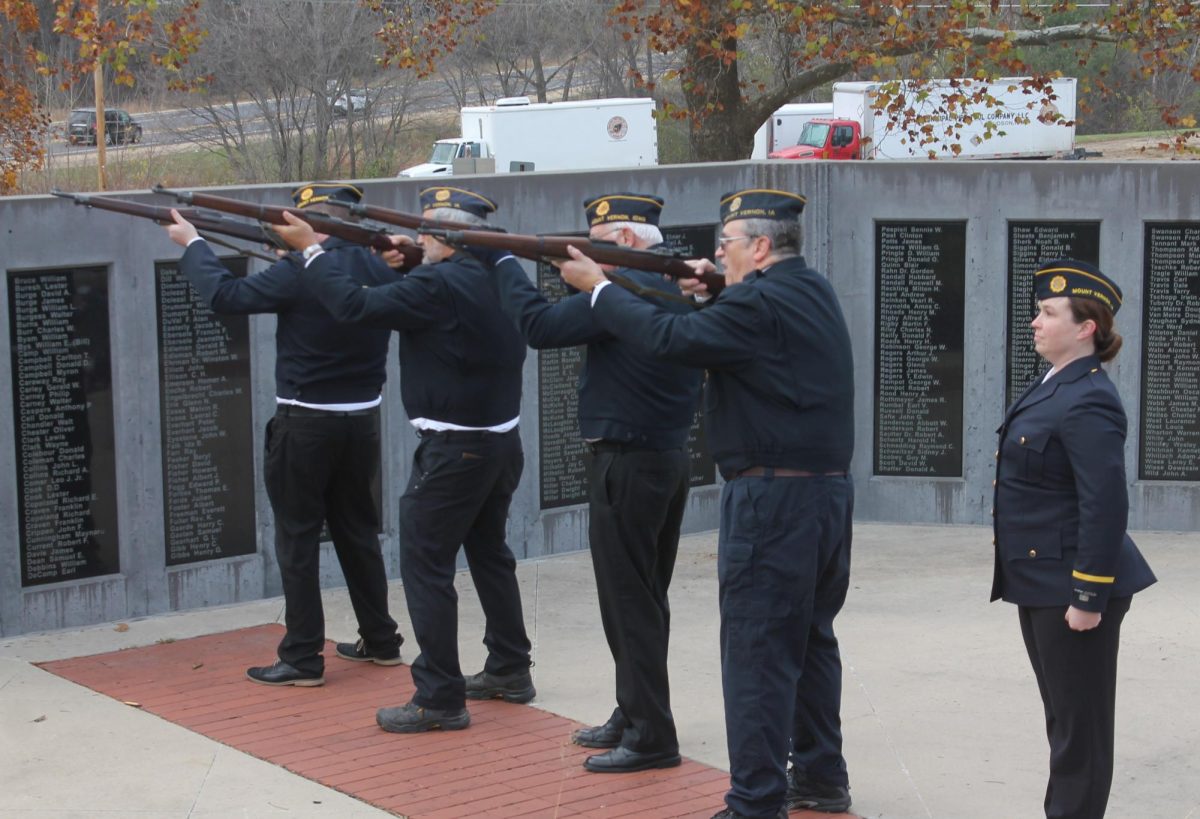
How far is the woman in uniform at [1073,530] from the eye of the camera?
4.25 m

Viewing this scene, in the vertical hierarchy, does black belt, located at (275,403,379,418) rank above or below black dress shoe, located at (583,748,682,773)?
above

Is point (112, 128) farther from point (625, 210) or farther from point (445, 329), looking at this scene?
point (625, 210)

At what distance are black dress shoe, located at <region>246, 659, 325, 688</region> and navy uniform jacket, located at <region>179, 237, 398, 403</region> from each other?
1.11m

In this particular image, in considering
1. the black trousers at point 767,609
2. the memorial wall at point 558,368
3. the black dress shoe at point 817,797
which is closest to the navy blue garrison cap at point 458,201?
the memorial wall at point 558,368

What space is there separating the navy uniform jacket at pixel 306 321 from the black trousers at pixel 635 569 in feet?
4.67

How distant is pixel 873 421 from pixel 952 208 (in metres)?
1.34

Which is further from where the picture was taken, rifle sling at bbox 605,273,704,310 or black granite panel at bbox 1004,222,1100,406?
black granite panel at bbox 1004,222,1100,406

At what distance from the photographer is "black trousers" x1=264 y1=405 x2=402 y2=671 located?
636cm

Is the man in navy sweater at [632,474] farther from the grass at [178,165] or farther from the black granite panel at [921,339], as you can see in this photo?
the grass at [178,165]

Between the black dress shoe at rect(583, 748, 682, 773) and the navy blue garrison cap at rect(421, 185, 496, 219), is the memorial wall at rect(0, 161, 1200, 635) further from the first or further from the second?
the black dress shoe at rect(583, 748, 682, 773)

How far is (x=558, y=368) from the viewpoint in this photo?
8547mm

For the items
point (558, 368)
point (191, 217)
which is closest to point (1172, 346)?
point (558, 368)

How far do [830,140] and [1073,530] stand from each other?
31.0m

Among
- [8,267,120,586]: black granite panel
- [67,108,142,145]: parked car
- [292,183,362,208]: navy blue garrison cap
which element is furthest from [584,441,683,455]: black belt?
[67,108,142,145]: parked car
